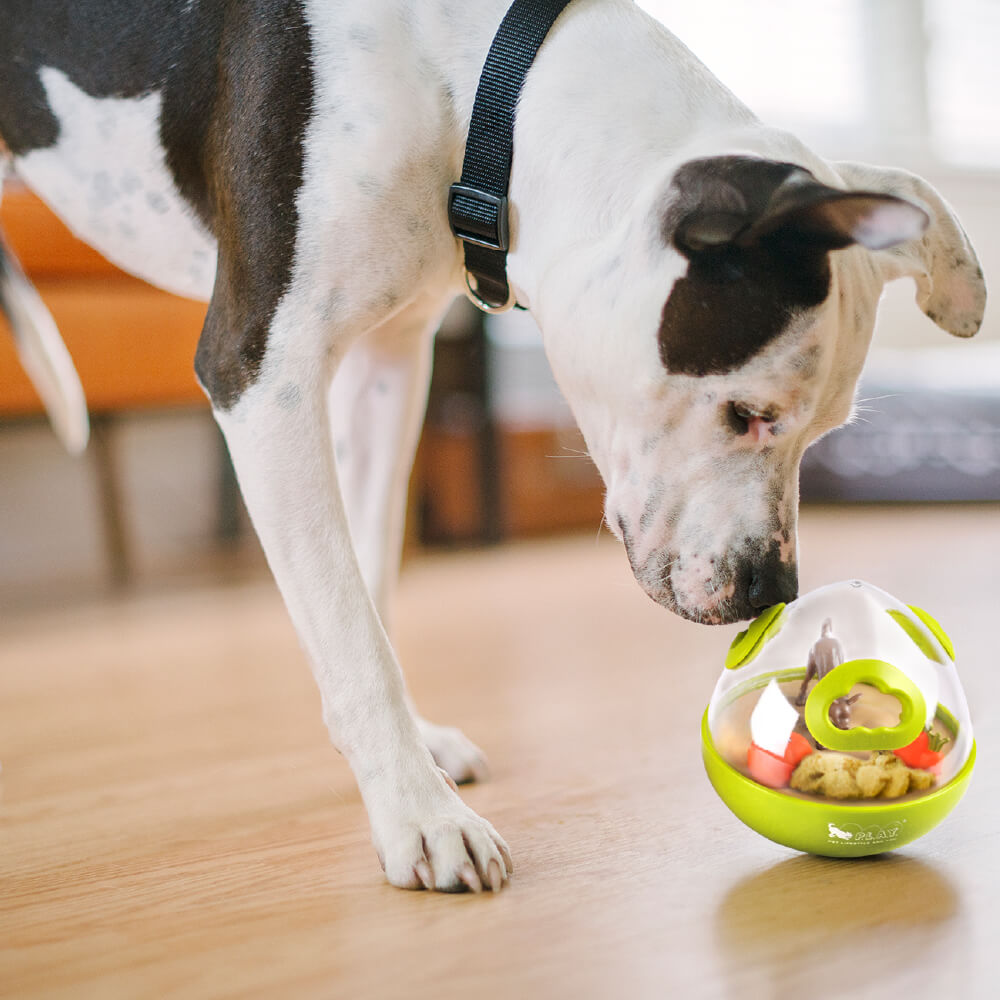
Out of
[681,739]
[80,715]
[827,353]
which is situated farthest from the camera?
[80,715]

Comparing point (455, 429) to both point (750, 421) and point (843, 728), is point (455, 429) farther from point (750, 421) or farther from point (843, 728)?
point (843, 728)

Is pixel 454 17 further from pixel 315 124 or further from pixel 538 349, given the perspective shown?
pixel 538 349

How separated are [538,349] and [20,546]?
1.85 metres

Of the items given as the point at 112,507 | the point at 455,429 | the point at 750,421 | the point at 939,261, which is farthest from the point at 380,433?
the point at 455,429

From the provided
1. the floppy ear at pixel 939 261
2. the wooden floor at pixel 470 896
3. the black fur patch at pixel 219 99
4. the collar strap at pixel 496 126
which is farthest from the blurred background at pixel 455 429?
the collar strap at pixel 496 126

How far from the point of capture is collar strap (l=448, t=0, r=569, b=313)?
1112 mm

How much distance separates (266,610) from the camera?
102 inches

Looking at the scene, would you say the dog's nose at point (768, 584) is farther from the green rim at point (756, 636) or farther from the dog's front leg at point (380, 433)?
the dog's front leg at point (380, 433)

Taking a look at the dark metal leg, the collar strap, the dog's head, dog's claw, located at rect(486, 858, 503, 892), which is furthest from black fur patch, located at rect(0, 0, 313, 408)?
the dark metal leg

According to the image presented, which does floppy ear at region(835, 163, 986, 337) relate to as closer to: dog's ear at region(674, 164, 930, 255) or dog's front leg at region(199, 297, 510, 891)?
dog's ear at region(674, 164, 930, 255)

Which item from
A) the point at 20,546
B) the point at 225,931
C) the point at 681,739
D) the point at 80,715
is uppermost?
the point at 225,931

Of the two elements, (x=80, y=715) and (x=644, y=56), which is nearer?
(x=644, y=56)

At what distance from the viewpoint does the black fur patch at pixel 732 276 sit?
93 centimetres

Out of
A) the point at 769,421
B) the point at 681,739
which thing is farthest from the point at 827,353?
the point at 681,739
